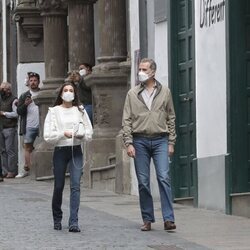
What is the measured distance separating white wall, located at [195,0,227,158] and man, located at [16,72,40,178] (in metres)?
9.27

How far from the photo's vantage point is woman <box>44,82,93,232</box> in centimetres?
1374

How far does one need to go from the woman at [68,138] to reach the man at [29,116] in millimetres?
11724

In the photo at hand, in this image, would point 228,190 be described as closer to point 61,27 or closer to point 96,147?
point 96,147

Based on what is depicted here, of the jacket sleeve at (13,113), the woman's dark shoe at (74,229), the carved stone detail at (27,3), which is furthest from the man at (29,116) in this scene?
the woman's dark shoe at (74,229)

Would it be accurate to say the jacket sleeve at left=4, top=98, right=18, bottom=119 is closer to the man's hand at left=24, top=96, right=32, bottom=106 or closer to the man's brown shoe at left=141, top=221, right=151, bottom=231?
the man's hand at left=24, top=96, right=32, bottom=106

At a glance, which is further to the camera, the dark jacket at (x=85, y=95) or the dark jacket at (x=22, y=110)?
the dark jacket at (x=22, y=110)

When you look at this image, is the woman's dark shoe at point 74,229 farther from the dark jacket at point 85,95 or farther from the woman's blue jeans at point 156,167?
the dark jacket at point 85,95

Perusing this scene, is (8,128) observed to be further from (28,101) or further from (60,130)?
(60,130)

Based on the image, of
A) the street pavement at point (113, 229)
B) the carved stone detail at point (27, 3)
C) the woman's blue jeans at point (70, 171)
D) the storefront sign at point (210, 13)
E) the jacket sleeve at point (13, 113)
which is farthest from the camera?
the carved stone detail at point (27, 3)

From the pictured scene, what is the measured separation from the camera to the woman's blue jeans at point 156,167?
44.9 ft

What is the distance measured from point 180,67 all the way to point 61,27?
8720 mm

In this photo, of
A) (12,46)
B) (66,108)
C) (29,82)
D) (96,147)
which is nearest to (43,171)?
(29,82)

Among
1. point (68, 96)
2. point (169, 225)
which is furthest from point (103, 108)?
point (169, 225)

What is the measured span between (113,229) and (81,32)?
35.1 ft
